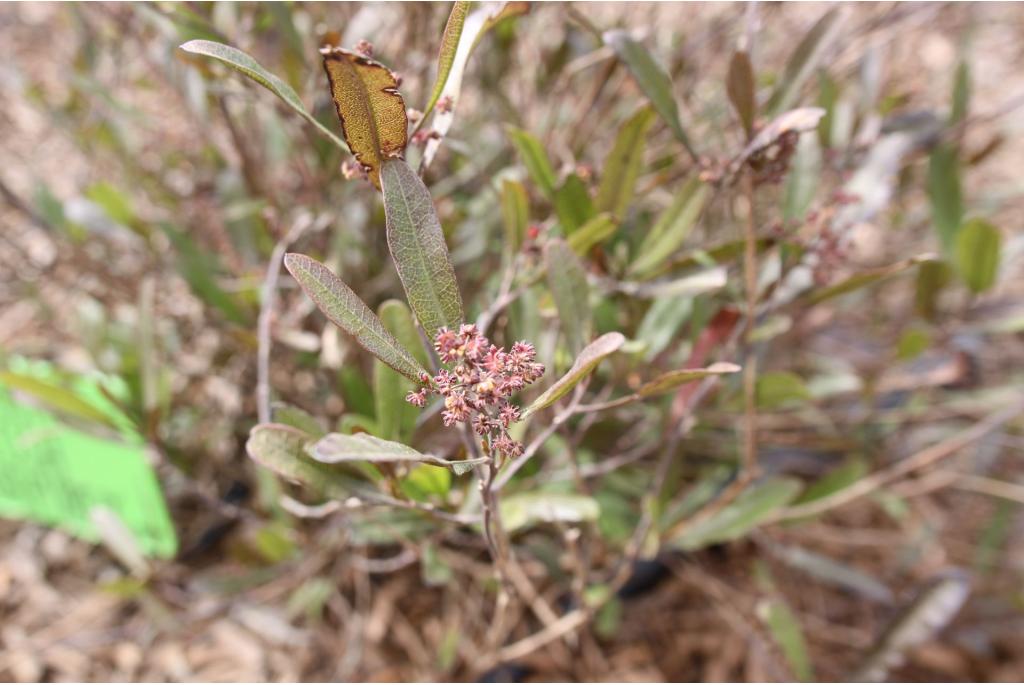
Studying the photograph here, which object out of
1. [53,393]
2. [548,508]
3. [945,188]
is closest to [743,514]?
[548,508]

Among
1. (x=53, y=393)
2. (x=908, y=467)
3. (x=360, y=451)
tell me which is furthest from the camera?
(x=908, y=467)

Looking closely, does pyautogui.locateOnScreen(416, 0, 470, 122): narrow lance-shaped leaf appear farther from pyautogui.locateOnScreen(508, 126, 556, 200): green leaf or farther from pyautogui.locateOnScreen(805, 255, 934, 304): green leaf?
pyautogui.locateOnScreen(805, 255, 934, 304): green leaf

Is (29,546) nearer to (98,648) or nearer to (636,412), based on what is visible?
(98,648)

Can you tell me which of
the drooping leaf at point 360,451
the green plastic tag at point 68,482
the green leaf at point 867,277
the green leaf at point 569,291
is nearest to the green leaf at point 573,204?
the green leaf at point 569,291

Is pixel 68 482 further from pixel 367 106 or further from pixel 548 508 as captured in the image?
pixel 367 106

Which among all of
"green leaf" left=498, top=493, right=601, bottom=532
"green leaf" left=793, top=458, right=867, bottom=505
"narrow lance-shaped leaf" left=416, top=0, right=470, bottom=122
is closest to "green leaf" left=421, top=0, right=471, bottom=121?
"narrow lance-shaped leaf" left=416, top=0, right=470, bottom=122

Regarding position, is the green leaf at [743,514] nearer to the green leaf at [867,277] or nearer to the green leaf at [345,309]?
the green leaf at [867,277]
